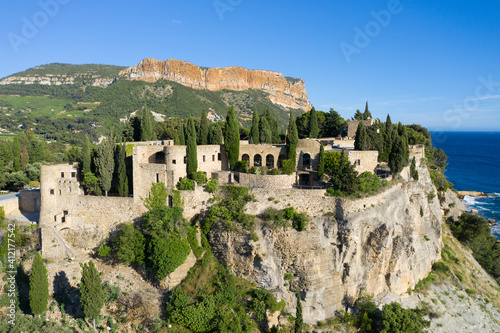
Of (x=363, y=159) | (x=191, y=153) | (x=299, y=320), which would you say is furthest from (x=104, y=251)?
(x=363, y=159)

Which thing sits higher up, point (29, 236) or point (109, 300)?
point (29, 236)

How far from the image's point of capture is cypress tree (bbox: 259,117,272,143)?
41688mm

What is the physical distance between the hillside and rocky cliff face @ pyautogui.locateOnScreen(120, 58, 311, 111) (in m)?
0.54

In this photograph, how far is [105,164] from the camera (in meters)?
30.8

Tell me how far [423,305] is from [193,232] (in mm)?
23797

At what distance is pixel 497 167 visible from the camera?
111438 millimetres

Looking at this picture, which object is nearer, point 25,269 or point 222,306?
point 222,306

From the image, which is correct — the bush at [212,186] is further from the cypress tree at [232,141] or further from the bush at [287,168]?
the bush at [287,168]

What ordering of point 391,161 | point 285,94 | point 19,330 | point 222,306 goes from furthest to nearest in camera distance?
point 285,94, point 391,161, point 222,306, point 19,330

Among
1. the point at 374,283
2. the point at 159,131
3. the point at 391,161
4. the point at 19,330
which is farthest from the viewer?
the point at 159,131

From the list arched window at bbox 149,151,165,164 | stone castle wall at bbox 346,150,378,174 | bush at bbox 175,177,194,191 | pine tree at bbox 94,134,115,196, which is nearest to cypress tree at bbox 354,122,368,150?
stone castle wall at bbox 346,150,378,174

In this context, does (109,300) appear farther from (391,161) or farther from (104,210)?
(391,161)

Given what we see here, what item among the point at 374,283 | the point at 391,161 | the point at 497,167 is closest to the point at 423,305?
the point at 374,283

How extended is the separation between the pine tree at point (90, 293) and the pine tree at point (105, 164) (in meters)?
8.90
